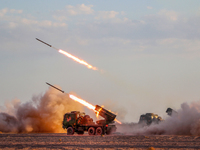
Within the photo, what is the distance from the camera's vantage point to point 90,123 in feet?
164

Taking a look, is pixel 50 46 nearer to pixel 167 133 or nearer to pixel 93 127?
pixel 93 127

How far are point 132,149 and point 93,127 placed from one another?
77.3ft

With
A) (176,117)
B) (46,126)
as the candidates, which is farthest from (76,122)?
(46,126)

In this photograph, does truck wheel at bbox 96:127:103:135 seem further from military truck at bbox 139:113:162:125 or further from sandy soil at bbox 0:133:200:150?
military truck at bbox 139:113:162:125

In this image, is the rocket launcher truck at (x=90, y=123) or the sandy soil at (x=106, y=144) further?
the rocket launcher truck at (x=90, y=123)

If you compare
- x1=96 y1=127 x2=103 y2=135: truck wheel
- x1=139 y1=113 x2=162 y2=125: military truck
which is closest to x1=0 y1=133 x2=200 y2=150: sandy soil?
x1=96 y1=127 x2=103 y2=135: truck wheel

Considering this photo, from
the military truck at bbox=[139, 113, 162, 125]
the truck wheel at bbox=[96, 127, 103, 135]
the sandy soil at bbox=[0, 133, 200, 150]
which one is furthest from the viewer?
the military truck at bbox=[139, 113, 162, 125]

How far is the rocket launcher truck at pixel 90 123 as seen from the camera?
47812mm

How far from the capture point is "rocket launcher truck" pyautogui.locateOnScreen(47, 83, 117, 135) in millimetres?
47812

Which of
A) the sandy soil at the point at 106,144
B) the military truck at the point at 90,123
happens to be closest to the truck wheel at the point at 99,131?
the military truck at the point at 90,123

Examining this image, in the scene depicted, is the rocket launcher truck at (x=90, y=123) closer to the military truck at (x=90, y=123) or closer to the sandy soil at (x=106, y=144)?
the military truck at (x=90, y=123)

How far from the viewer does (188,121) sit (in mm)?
49688

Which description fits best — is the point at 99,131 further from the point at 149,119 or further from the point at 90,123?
the point at 149,119

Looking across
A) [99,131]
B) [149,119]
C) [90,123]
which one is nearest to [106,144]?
[99,131]
